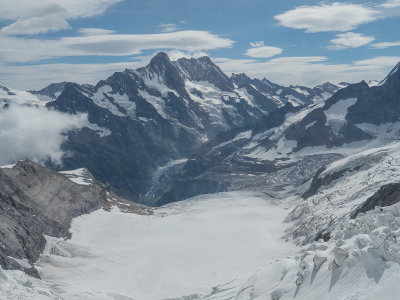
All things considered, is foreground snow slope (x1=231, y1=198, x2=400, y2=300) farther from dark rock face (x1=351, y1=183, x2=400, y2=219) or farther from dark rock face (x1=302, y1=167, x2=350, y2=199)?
dark rock face (x1=302, y1=167, x2=350, y2=199)

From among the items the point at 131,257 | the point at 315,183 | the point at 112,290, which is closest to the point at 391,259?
the point at 112,290

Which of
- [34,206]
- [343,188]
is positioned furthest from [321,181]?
[34,206]

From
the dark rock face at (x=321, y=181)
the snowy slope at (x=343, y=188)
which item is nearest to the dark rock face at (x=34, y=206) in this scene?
the snowy slope at (x=343, y=188)

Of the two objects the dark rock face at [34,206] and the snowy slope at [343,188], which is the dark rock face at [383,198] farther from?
the dark rock face at [34,206]

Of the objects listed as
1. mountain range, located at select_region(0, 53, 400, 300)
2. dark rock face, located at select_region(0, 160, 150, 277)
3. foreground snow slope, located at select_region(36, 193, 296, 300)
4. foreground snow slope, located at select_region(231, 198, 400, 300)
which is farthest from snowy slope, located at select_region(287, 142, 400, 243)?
foreground snow slope, located at select_region(231, 198, 400, 300)

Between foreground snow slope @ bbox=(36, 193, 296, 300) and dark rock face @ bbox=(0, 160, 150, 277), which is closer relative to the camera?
foreground snow slope @ bbox=(36, 193, 296, 300)

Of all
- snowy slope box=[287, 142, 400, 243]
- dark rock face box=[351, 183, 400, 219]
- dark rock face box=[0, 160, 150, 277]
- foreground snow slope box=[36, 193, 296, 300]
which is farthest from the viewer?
snowy slope box=[287, 142, 400, 243]
